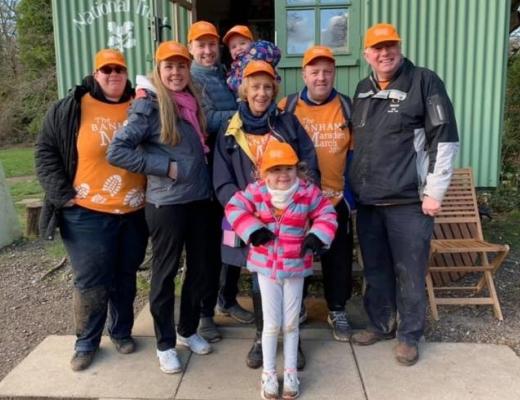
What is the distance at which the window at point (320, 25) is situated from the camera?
17.2 ft

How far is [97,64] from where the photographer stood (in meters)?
3.11

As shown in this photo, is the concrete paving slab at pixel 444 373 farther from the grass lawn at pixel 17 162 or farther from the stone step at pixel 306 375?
the grass lawn at pixel 17 162

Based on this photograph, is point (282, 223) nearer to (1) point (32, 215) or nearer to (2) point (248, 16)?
(1) point (32, 215)

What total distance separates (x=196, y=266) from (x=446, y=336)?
1917mm

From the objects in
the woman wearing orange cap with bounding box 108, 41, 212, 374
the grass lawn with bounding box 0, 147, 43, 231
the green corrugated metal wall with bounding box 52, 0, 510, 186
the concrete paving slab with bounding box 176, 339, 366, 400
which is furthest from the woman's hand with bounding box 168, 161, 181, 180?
the grass lawn with bounding box 0, 147, 43, 231

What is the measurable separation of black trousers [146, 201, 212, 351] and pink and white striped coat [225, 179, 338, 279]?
361 mm

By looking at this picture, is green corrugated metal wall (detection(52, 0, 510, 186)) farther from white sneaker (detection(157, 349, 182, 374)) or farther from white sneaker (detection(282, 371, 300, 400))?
white sneaker (detection(282, 371, 300, 400))

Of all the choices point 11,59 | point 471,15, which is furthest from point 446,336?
point 11,59

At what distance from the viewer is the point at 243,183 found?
315 cm

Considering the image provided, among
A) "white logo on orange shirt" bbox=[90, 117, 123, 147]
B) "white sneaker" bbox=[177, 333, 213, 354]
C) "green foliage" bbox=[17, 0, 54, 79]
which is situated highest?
"green foliage" bbox=[17, 0, 54, 79]

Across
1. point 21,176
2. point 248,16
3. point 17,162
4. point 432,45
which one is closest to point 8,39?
point 17,162

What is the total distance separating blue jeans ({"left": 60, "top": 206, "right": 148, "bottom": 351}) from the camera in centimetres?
323

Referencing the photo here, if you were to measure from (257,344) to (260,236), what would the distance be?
2.93 feet

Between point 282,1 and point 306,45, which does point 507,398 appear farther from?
point 282,1
